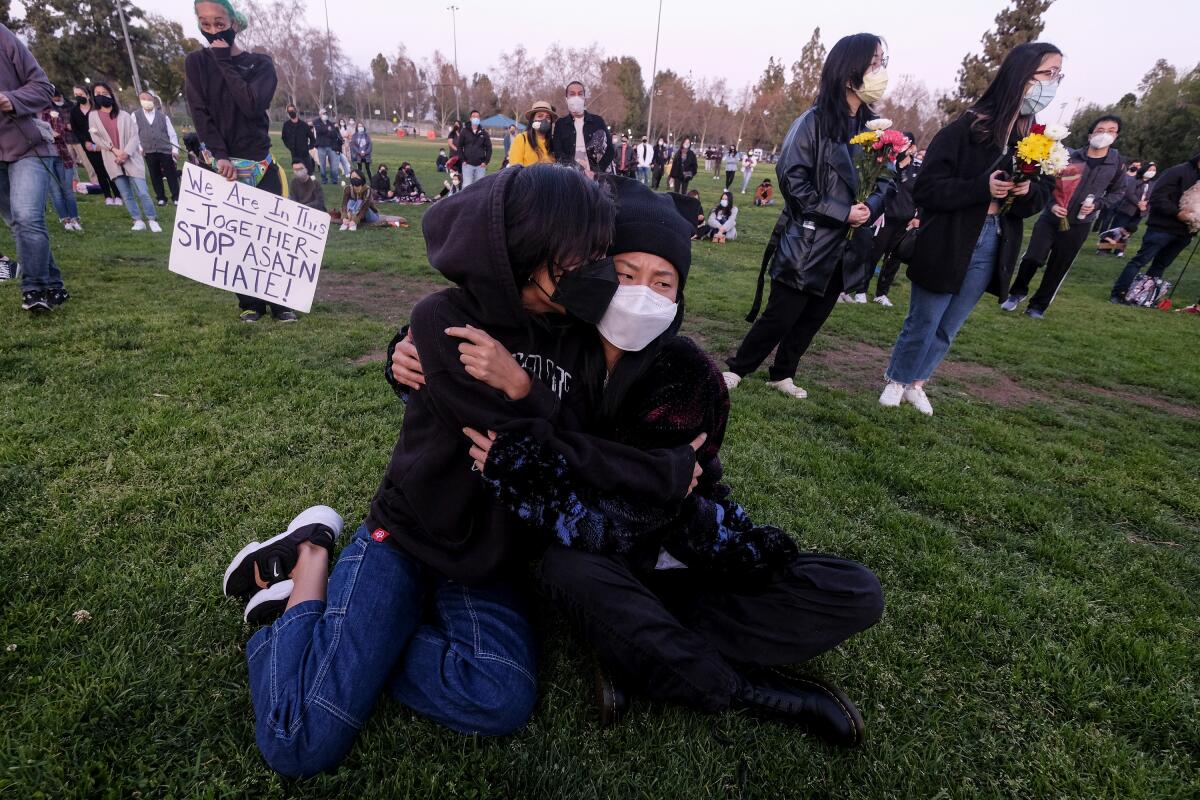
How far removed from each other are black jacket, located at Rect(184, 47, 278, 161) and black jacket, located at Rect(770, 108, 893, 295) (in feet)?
13.3

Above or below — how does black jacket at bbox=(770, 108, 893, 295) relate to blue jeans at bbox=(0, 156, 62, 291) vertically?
above

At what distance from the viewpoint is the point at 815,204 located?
12.3 feet

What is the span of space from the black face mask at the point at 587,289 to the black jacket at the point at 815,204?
2.55 metres

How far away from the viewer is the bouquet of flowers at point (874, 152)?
3.64 meters

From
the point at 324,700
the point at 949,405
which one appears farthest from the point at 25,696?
the point at 949,405

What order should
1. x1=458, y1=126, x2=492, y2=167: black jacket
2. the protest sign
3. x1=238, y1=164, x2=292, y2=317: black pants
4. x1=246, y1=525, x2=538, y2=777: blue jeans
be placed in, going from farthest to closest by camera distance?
1. x1=458, y1=126, x2=492, y2=167: black jacket
2. x1=238, y1=164, x2=292, y2=317: black pants
3. the protest sign
4. x1=246, y1=525, x2=538, y2=777: blue jeans

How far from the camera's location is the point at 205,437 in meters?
3.09

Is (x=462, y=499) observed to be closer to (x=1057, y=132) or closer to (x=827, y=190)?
(x=827, y=190)

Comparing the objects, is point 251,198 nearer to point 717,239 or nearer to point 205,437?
point 205,437

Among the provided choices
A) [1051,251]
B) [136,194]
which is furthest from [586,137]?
[136,194]

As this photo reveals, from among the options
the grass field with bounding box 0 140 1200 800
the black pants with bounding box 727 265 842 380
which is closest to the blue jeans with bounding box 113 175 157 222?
the grass field with bounding box 0 140 1200 800

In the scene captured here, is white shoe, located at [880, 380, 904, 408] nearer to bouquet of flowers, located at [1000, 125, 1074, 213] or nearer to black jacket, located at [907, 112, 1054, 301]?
black jacket, located at [907, 112, 1054, 301]

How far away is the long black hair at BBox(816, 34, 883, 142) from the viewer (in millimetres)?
3402

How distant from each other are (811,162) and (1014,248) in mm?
1618
